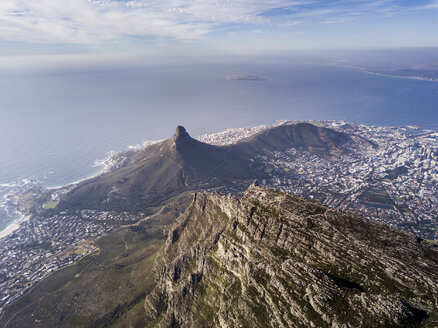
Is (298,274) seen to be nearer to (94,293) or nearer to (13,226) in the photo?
(94,293)

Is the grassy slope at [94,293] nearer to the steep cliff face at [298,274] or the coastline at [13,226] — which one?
the steep cliff face at [298,274]

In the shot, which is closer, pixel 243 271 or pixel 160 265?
pixel 243 271

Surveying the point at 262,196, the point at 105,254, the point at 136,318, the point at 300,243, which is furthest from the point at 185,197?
the point at 300,243

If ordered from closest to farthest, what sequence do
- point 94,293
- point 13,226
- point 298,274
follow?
point 298,274 → point 94,293 → point 13,226

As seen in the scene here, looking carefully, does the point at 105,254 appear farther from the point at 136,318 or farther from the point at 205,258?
the point at 205,258

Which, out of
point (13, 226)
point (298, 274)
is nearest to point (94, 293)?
point (298, 274)

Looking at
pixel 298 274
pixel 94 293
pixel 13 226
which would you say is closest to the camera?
pixel 298 274

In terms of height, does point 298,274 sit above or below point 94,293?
above

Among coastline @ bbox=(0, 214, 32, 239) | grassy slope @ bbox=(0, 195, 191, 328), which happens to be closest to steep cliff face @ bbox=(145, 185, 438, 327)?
grassy slope @ bbox=(0, 195, 191, 328)
